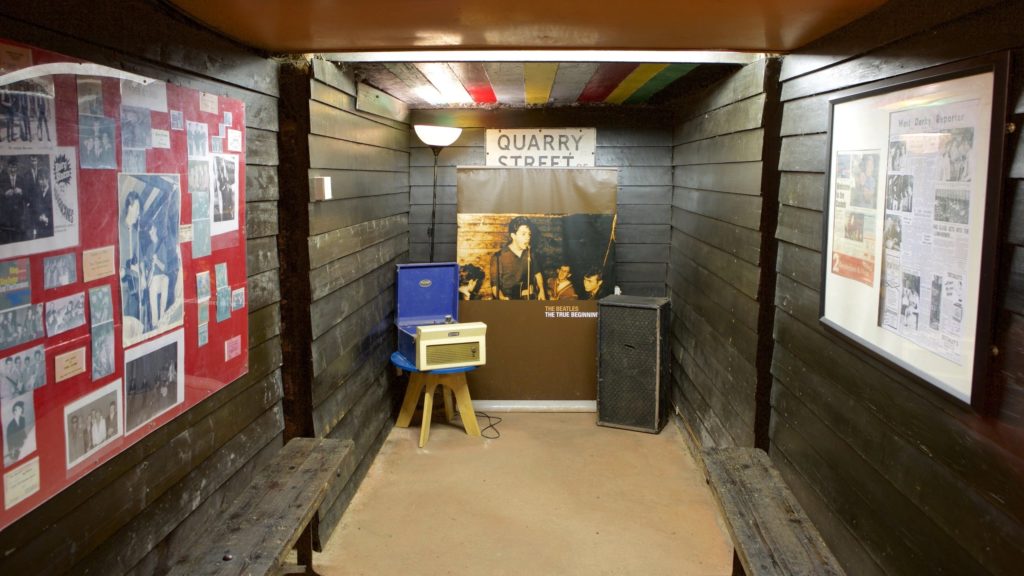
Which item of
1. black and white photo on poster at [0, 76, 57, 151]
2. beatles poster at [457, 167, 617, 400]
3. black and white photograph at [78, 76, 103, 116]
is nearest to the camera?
black and white photo on poster at [0, 76, 57, 151]

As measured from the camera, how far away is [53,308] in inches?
65.0

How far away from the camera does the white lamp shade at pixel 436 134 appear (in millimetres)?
4957

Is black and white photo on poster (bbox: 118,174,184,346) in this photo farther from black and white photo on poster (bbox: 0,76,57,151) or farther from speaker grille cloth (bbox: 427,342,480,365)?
speaker grille cloth (bbox: 427,342,480,365)

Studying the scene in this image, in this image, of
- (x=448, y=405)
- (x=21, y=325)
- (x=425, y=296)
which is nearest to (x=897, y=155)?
(x=21, y=325)

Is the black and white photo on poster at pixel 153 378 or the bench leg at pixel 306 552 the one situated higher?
the black and white photo on poster at pixel 153 378

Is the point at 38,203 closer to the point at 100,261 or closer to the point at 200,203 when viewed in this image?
the point at 100,261

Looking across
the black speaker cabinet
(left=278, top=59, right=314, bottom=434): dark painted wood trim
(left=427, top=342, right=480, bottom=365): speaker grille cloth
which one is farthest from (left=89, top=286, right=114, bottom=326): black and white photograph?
the black speaker cabinet

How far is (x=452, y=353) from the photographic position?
4.70 m

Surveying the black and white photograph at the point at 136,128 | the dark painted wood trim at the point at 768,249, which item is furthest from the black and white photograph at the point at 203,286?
the dark painted wood trim at the point at 768,249

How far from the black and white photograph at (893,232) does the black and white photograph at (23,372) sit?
1957mm

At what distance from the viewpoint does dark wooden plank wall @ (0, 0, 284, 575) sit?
1678 mm

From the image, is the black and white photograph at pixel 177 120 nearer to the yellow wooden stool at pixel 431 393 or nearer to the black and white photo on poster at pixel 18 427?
the black and white photo on poster at pixel 18 427

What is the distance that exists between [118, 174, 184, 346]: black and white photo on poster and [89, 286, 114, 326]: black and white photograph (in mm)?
56

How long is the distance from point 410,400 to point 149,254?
122 inches
